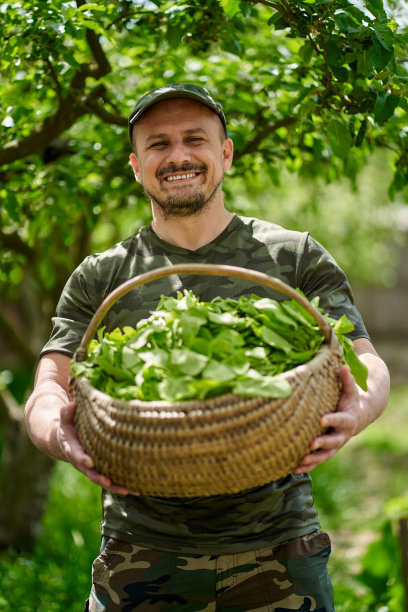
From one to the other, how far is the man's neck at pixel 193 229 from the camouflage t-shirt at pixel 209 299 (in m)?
0.03

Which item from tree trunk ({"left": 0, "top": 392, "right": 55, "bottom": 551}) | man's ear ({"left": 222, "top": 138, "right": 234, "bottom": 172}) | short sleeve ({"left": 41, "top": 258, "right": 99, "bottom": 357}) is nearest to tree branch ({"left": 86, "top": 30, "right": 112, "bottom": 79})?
man's ear ({"left": 222, "top": 138, "right": 234, "bottom": 172})

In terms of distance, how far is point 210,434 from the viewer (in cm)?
144

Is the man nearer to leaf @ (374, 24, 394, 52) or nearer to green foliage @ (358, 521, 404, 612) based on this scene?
leaf @ (374, 24, 394, 52)

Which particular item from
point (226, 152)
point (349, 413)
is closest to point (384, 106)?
point (226, 152)

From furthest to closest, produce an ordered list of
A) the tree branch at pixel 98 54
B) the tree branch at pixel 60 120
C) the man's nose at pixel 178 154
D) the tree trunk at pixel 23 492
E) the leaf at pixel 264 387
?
the tree trunk at pixel 23 492 < the tree branch at pixel 60 120 < the tree branch at pixel 98 54 < the man's nose at pixel 178 154 < the leaf at pixel 264 387

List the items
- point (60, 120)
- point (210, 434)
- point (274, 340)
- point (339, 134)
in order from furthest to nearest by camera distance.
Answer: point (60, 120)
point (339, 134)
point (274, 340)
point (210, 434)

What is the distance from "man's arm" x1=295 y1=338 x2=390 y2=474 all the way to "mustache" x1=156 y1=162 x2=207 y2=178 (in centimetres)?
77

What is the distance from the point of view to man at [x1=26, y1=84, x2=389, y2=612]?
6.16 ft

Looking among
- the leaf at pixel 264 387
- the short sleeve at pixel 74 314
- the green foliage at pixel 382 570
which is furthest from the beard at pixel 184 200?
the green foliage at pixel 382 570

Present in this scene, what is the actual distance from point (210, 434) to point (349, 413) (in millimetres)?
386

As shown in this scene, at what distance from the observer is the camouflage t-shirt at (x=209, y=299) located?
1.88 metres

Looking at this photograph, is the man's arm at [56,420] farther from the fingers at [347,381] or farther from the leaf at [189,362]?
the fingers at [347,381]

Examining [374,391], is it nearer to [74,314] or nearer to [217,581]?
[217,581]

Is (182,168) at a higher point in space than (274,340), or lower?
higher
